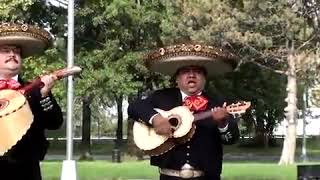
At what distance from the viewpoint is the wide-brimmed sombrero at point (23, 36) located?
15.5 ft

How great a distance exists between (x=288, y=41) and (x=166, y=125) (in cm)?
1872

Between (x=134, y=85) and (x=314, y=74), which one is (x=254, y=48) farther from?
(x=134, y=85)

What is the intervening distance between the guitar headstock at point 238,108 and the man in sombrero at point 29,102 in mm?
1092

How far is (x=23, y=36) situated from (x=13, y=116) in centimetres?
55

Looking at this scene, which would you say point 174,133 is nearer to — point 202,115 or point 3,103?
point 202,115

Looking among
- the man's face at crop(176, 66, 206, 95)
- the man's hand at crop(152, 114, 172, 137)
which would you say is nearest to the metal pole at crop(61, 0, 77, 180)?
the man's face at crop(176, 66, 206, 95)

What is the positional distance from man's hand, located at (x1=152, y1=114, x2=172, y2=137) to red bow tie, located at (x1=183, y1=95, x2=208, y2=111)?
25 cm

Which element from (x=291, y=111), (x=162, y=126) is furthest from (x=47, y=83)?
(x=291, y=111)

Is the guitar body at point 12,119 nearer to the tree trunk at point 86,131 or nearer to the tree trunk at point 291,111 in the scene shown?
the tree trunk at point 291,111

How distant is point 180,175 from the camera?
527 cm

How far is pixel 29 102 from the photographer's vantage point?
467cm

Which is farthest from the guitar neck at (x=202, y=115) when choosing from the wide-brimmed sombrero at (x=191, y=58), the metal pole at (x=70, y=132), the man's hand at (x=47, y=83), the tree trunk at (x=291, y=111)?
the tree trunk at (x=291, y=111)

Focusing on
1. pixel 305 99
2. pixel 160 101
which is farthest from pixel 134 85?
pixel 160 101

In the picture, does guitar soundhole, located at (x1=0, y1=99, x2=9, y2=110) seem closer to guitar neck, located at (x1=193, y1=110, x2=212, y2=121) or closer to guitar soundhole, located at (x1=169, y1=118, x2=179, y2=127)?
guitar soundhole, located at (x1=169, y1=118, x2=179, y2=127)
